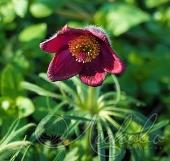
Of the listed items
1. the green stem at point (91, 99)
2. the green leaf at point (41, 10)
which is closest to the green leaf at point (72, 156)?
the green stem at point (91, 99)

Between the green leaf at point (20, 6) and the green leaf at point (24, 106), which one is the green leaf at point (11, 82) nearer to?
the green leaf at point (24, 106)

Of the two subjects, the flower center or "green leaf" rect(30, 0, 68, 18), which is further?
"green leaf" rect(30, 0, 68, 18)

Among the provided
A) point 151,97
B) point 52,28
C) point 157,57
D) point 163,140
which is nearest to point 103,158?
point 163,140

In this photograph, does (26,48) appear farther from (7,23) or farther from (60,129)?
(60,129)

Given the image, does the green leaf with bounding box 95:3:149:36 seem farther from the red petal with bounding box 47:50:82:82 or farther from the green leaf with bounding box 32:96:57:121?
the red petal with bounding box 47:50:82:82

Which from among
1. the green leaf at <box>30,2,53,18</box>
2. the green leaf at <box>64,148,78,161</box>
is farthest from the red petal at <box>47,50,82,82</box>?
the green leaf at <box>30,2,53,18</box>

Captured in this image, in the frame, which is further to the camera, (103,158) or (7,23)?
(7,23)
